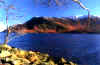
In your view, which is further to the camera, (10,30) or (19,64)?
(10,30)

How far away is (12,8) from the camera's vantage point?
892 centimetres

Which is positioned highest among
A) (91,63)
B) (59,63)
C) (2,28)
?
(2,28)

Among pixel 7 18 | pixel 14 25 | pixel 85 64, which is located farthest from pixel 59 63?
pixel 7 18

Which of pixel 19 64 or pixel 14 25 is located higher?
pixel 14 25

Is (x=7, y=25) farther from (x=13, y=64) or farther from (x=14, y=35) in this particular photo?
(x=13, y=64)

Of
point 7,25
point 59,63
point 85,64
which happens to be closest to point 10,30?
point 7,25

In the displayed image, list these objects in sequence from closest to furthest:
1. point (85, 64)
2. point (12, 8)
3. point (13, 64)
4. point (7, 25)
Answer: point (13, 64)
point (12, 8)
point (7, 25)
point (85, 64)

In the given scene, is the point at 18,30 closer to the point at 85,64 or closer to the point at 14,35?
the point at 14,35

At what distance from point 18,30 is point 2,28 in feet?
3.99

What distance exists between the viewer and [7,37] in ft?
32.9

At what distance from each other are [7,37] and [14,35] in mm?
628

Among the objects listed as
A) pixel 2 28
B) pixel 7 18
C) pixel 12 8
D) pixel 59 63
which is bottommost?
pixel 59 63

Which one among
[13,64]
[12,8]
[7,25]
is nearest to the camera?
[13,64]

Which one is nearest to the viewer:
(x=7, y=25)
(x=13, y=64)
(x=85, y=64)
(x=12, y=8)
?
(x=13, y=64)
